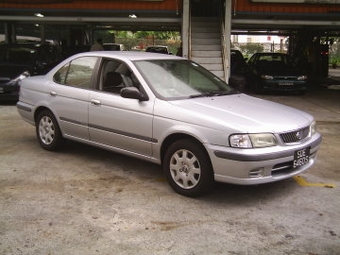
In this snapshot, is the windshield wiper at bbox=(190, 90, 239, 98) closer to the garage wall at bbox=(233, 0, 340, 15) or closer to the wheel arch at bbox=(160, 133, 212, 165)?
the wheel arch at bbox=(160, 133, 212, 165)

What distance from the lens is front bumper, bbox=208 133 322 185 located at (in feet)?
14.1

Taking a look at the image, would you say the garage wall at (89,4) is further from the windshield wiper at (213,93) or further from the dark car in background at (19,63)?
the windshield wiper at (213,93)

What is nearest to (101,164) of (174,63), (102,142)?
(102,142)

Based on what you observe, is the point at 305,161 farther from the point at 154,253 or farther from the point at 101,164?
the point at 101,164

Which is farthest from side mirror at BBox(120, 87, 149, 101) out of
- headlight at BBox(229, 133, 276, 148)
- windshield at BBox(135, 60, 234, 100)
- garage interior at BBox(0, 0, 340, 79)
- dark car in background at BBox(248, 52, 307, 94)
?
dark car in background at BBox(248, 52, 307, 94)

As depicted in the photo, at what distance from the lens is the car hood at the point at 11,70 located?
433 inches

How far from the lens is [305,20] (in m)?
14.2

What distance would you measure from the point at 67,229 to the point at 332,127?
680 cm

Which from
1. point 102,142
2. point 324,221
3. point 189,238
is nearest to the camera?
point 189,238

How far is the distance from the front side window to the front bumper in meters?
2.28

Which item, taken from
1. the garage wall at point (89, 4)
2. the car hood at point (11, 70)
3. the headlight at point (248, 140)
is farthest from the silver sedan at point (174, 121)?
the garage wall at point (89, 4)

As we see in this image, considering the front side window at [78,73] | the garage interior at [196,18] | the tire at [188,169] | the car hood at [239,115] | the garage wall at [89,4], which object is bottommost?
the tire at [188,169]

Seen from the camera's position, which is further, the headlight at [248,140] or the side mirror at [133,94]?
the side mirror at [133,94]

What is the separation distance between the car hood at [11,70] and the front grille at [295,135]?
834 centimetres
